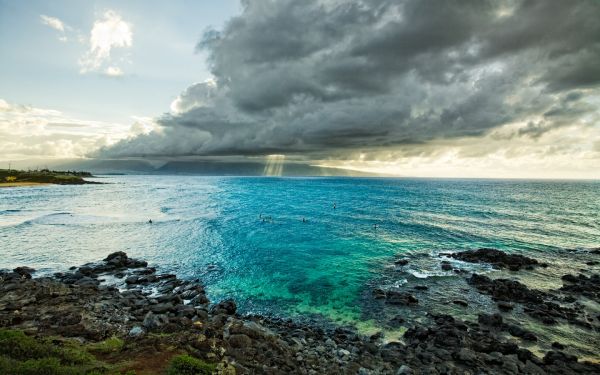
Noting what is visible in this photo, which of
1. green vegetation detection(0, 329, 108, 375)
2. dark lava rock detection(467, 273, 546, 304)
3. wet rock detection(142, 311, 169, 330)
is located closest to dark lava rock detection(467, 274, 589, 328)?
dark lava rock detection(467, 273, 546, 304)

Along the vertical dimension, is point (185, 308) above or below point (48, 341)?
below

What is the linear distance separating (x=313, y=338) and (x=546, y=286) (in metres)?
31.5

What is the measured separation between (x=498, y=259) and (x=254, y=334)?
41.5 meters

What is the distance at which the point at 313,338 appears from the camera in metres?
22.8

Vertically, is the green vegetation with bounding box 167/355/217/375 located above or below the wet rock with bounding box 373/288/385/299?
above

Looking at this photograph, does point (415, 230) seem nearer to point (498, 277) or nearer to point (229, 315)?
point (498, 277)

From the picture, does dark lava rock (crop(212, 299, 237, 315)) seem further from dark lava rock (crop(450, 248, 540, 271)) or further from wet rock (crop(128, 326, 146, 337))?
dark lava rock (crop(450, 248, 540, 271))

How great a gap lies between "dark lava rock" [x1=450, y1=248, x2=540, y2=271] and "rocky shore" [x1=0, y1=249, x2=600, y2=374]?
29.9ft

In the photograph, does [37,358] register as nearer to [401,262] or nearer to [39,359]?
[39,359]

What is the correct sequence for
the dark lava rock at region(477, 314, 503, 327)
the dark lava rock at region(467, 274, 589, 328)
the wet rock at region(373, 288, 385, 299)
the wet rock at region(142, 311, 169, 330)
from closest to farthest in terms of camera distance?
the wet rock at region(142, 311, 169, 330) < the dark lava rock at region(477, 314, 503, 327) < the dark lava rock at region(467, 274, 589, 328) < the wet rock at region(373, 288, 385, 299)

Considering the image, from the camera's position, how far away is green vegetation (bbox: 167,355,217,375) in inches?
545

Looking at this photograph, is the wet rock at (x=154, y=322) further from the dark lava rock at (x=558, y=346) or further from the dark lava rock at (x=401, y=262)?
the dark lava rock at (x=401, y=262)

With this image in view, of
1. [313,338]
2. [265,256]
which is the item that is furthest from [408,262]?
[313,338]

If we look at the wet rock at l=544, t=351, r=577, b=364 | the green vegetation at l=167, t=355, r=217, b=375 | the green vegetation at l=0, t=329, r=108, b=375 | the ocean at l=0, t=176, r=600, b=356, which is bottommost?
the ocean at l=0, t=176, r=600, b=356
